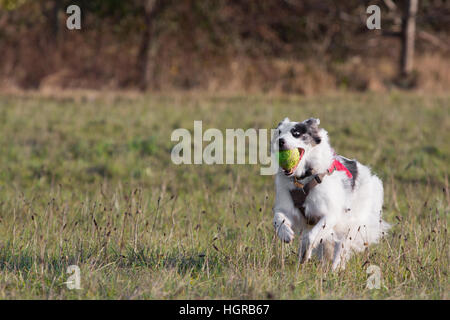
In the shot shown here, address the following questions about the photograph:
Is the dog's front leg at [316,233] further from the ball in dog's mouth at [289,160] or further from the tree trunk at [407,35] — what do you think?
the tree trunk at [407,35]

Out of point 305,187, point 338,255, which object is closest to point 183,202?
point 338,255

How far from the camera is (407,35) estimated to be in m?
20.6

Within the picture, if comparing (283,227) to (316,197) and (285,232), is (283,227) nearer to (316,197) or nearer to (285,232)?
(285,232)

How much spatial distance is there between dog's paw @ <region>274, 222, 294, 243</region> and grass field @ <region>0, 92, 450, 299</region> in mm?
167

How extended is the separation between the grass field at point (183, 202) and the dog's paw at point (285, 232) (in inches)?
6.6

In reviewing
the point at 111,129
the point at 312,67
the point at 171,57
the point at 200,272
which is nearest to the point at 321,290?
the point at 200,272

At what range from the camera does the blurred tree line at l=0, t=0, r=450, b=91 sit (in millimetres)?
20766

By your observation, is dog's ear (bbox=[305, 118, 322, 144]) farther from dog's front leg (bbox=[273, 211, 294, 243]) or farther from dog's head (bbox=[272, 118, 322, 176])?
dog's front leg (bbox=[273, 211, 294, 243])

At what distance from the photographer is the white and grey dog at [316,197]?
5617 mm

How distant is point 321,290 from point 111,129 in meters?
9.44

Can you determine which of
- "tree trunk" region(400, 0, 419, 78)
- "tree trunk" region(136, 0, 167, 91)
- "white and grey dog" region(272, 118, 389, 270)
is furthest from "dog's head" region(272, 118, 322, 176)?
"tree trunk" region(400, 0, 419, 78)

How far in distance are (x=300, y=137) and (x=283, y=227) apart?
0.77 m

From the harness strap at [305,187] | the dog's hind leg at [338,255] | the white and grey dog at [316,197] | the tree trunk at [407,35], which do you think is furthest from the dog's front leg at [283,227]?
the tree trunk at [407,35]

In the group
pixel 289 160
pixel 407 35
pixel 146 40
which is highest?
pixel 407 35
